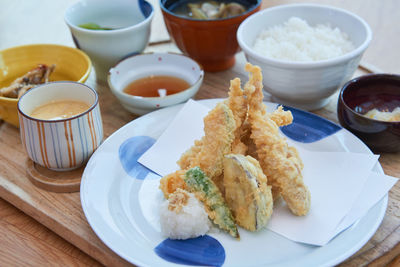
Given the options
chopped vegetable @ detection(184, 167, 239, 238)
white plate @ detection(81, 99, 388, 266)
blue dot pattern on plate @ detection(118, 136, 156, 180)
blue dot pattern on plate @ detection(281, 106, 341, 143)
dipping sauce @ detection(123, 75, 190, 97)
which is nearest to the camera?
white plate @ detection(81, 99, 388, 266)

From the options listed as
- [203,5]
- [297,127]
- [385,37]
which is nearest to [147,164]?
[297,127]

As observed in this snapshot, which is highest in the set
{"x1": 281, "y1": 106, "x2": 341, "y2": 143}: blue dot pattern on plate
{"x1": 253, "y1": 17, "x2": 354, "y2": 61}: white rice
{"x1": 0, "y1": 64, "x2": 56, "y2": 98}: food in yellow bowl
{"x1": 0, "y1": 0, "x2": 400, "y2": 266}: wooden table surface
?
{"x1": 253, "y1": 17, "x2": 354, "y2": 61}: white rice

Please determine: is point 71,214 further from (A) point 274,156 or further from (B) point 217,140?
(A) point 274,156

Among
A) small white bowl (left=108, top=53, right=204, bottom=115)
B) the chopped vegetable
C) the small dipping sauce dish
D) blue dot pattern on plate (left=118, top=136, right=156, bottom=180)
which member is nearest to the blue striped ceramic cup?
blue dot pattern on plate (left=118, top=136, right=156, bottom=180)

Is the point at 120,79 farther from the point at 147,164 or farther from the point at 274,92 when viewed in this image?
the point at 274,92

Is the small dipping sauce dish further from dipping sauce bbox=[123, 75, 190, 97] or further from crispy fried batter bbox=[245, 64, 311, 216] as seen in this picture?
dipping sauce bbox=[123, 75, 190, 97]

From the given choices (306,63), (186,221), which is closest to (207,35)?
(306,63)
